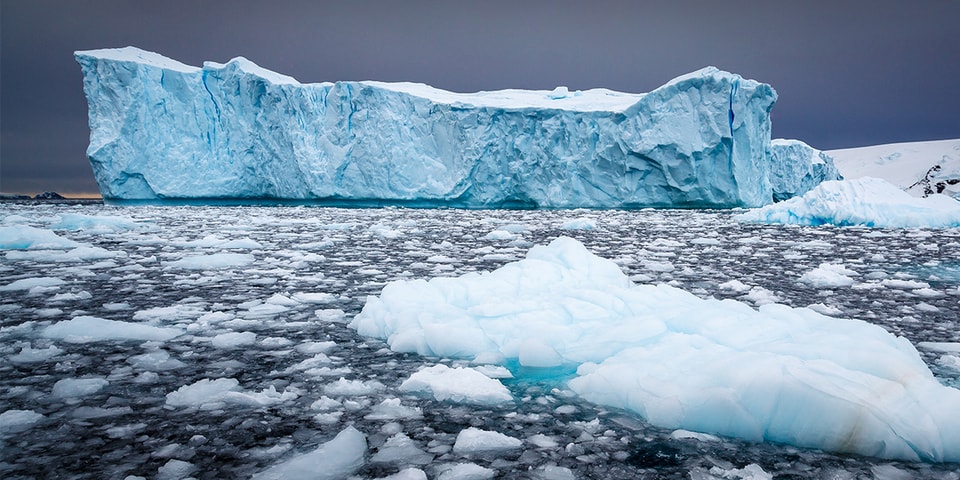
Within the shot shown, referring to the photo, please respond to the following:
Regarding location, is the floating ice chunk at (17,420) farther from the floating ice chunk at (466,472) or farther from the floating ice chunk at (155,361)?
the floating ice chunk at (466,472)

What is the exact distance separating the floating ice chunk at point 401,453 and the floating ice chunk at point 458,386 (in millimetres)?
357

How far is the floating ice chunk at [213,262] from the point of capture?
5129 millimetres

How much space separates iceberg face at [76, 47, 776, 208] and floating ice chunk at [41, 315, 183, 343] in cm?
1748

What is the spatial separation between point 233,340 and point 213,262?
3.01 m

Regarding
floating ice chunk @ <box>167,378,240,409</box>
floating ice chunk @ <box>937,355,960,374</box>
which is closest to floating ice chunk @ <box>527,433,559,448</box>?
floating ice chunk @ <box>167,378,240,409</box>

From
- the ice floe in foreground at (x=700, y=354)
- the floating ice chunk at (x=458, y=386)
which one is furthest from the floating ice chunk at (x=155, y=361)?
the floating ice chunk at (x=458, y=386)

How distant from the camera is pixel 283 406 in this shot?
1.84 m

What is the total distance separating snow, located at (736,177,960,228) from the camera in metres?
11.4

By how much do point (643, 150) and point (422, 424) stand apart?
17970 millimetres

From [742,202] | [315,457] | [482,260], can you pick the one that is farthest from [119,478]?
[742,202]

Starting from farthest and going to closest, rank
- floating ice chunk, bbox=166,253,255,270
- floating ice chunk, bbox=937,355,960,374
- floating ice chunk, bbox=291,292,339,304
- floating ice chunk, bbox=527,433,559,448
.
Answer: floating ice chunk, bbox=166,253,255,270 → floating ice chunk, bbox=291,292,339,304 → floating ice chunk, bbox=937,355,960,374 → floating ice chunk, bbox=527,433,559,448

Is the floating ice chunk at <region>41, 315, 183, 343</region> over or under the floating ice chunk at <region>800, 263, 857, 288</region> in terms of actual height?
under

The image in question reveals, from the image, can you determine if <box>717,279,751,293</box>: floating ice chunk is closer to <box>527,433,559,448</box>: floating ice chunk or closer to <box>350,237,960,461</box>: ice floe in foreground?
<box>350,237,960,461</box>: ice floe in foreground

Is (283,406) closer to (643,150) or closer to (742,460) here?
(742,460)
